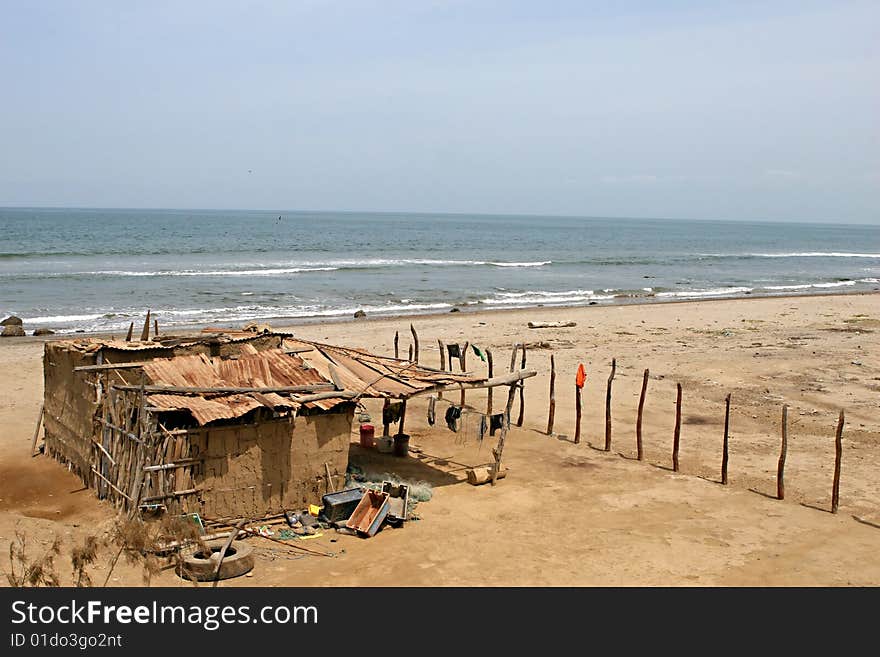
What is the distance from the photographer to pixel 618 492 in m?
14.2

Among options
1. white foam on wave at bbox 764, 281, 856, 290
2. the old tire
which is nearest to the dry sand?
the old tire

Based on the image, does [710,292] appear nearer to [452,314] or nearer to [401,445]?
[452,314]

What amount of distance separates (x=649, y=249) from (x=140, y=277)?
223 ft

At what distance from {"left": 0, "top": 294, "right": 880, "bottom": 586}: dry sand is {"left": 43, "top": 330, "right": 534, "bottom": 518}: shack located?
35.3 inches

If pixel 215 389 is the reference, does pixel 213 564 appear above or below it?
below

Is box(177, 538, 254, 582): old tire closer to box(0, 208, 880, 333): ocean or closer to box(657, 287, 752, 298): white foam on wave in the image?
box(0, 208, 880, 333): ocean

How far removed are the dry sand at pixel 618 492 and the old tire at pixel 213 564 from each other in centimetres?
17

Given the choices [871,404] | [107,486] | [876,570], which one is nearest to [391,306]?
[871,404]

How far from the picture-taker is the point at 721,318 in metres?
35.9

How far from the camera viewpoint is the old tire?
33.4ft

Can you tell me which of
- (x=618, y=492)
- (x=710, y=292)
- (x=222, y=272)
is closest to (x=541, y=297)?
(x=710, y=292)

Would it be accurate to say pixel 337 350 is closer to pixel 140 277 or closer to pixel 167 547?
pixel 167 547

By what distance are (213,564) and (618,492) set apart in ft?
23.5

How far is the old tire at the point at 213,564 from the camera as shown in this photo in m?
10.2
